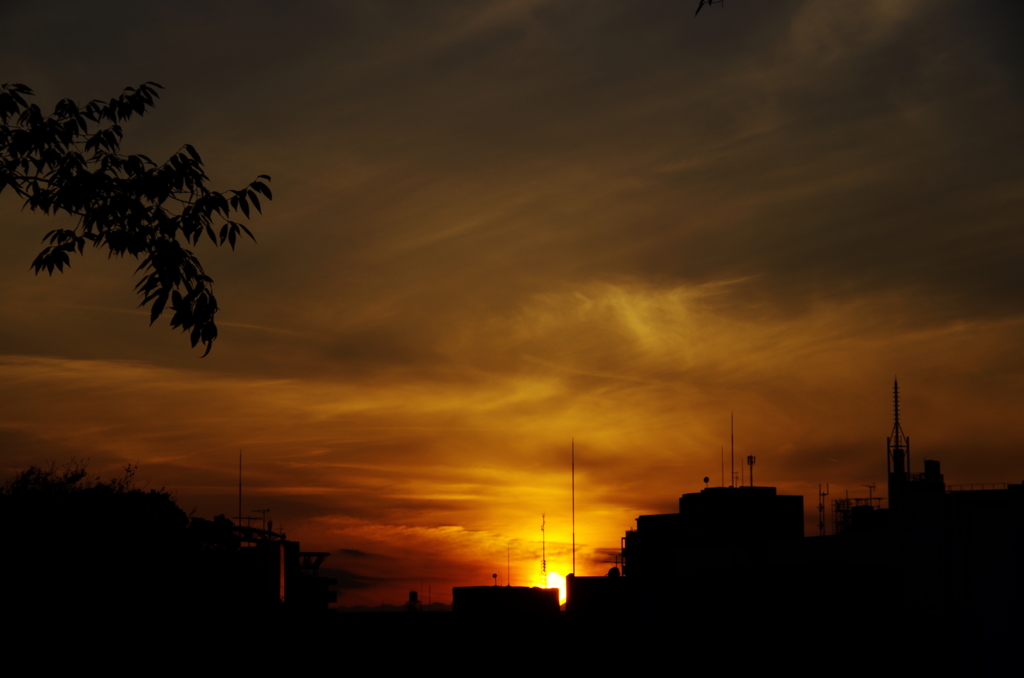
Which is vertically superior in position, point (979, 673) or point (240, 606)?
point (240, 606)

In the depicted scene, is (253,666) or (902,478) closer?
(253,666)

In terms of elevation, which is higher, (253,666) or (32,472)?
(32,472)

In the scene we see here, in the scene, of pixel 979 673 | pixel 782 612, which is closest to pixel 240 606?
pixel 782 612

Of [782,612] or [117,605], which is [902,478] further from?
[117,605]

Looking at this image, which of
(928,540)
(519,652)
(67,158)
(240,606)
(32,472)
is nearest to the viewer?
(67,158)

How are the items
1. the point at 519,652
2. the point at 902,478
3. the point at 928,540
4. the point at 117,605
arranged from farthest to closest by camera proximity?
the point at 902,478, the point at 928,540, the point at 519,652, the point at 117,605

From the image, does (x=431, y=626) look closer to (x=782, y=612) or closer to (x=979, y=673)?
(x=782, y=612)

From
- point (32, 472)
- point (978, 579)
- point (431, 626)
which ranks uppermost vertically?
point (32, 472)

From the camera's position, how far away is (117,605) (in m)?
25.7

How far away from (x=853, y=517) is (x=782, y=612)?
167 ft

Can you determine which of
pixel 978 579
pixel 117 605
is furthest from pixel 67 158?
pixel 978 579

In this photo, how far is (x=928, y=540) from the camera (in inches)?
3669

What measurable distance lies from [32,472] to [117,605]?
43367 millimetres

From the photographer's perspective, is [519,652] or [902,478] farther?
[902,478]
